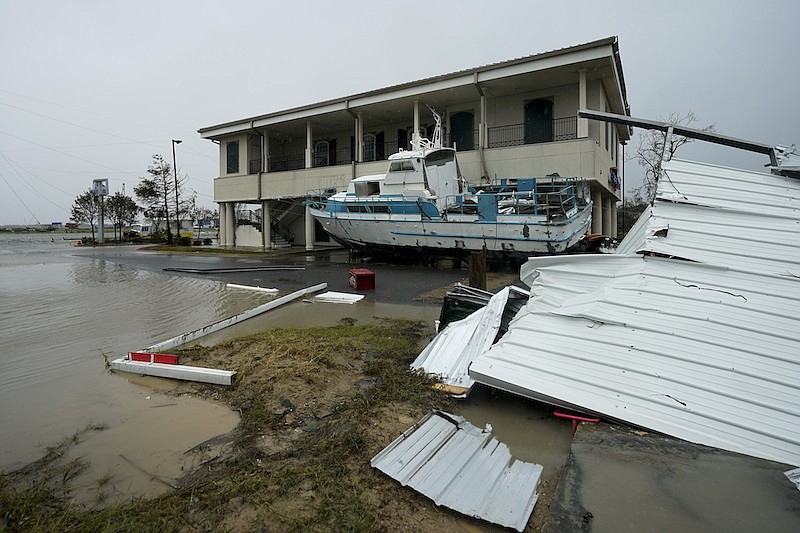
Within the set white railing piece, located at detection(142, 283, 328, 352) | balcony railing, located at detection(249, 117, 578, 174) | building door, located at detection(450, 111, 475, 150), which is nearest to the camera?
white railing piece, located at detection(142, 283, 328, 352)

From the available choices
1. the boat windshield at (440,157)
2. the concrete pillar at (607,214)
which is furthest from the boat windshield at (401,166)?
the concrete pillar at (607,214)

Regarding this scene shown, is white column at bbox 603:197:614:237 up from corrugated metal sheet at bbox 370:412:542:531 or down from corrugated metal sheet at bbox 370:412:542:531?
up

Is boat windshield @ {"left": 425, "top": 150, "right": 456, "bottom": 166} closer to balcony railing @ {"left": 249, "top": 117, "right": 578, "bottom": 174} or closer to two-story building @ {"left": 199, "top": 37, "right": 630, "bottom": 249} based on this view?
two-story building @ {"left": 199, "top": 37, "right": 630, "bottom": 249}

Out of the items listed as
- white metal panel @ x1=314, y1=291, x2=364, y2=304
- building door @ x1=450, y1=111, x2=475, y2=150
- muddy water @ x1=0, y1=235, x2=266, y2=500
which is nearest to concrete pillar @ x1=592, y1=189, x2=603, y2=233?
building door @ x1=450, y1=111, x2=475, y2=150

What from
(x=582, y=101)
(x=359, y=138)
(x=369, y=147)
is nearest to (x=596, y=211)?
(x=582, y=101)

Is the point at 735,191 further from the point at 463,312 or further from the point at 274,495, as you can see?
the point at 274,495

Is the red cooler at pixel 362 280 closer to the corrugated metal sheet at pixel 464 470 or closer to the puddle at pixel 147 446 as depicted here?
the puddle at pixel 147 446

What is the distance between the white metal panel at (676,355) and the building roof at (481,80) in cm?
1357

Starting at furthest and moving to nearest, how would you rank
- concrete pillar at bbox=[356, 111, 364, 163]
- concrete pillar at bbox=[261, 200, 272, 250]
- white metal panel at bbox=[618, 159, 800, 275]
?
1. concrete pillar at bbox=[261, 200, 272, 250]
2. concrete pillar at bbox=[356, 111, 364, 163]
3. white metal panel at bbox=[618, 159, 800, 275]

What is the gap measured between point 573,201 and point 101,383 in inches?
514

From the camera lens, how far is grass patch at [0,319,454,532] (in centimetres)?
233

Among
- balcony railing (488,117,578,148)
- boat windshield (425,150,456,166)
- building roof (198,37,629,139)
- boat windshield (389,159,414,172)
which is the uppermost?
building roof (198,37,629,139)

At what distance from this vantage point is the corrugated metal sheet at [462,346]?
4301mm

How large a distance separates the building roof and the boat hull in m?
5.67
